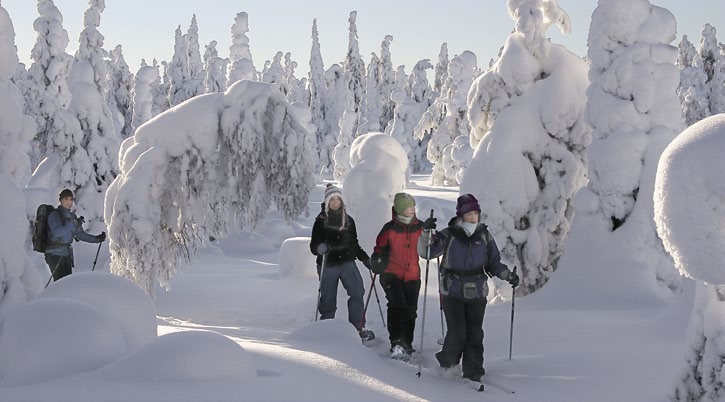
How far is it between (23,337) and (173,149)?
658cm

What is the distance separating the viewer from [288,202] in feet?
36.8

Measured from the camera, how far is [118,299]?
5.94 meters

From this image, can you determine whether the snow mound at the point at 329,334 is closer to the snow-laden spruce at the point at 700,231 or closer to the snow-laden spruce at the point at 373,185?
the snow-laden spruce at the point at 700,231

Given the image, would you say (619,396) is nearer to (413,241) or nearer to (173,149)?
(413,241)

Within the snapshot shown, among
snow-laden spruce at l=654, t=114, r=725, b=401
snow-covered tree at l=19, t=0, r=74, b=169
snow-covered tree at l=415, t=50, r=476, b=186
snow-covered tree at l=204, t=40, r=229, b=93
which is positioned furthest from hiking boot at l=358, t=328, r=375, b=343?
snow-covered tree at l=204, t=40, r=229, b=93

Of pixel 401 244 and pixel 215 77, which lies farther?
pixel 215 77

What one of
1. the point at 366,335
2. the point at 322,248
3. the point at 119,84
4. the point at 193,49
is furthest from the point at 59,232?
the point at 119,84

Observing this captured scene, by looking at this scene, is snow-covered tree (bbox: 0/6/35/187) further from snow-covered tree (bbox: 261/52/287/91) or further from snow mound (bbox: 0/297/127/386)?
snow-covered tree (bbox: 261/52/287/91)

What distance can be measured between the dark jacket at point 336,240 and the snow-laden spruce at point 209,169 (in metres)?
2.38

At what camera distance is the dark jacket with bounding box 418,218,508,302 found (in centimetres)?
665

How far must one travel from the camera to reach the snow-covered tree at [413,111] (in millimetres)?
57506

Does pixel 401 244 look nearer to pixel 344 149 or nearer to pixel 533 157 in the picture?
pixel 533 157

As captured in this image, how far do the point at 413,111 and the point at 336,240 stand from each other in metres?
54.4

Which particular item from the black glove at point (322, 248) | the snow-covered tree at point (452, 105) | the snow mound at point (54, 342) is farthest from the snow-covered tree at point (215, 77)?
the snow mound at point (54, 342)
